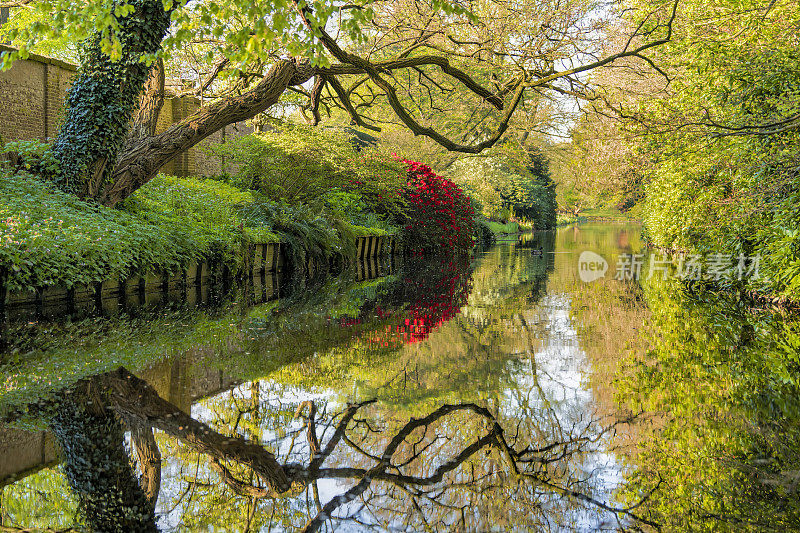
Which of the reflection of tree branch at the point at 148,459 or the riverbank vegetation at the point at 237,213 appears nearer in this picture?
the reflection of tree branch at the point at 148,459

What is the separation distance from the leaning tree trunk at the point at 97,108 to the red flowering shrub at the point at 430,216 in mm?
11837

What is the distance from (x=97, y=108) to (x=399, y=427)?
26.6 feet

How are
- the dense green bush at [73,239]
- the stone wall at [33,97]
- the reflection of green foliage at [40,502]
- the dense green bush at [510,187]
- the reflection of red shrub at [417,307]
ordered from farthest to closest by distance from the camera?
the dense green bush at [510,187]
the stone wall at [33,97]
the dense green bush at [73,239]
the reflection of red shrub at [417,307]
the reflection of green foliage at [40,502]

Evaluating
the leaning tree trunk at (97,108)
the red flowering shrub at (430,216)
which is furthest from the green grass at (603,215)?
the leaning tree trunk at (97,108)

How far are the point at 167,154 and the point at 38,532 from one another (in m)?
8.65

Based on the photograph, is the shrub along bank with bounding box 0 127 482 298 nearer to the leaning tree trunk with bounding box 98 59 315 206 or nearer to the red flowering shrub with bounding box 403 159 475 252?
the red flowering shrub with bounding box 403 159 475 252

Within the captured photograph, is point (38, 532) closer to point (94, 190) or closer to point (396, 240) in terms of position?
point (94, 190)

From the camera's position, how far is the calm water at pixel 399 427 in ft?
7.84

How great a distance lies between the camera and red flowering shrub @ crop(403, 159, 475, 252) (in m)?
21.1

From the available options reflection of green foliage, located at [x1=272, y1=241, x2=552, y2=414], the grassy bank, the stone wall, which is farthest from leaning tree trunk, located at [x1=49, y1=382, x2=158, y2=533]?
the stone wall

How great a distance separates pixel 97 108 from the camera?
31.1 feet

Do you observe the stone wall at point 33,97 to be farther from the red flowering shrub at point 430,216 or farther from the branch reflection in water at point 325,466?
the branch reflection in water at point 325,466

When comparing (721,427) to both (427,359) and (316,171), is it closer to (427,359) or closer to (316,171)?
(427,359)

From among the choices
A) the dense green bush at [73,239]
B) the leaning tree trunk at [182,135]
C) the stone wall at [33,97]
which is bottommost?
the dense green bush at [73,239]
